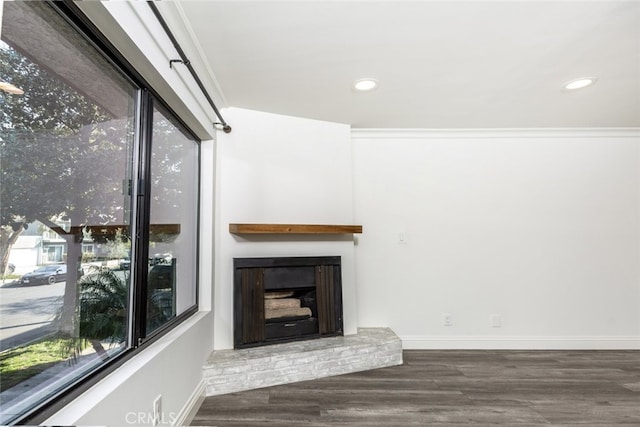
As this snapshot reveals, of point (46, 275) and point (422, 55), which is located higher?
point (422, 55)

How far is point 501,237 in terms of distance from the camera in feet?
10.9

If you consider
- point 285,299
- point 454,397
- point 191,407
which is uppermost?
point 285,299

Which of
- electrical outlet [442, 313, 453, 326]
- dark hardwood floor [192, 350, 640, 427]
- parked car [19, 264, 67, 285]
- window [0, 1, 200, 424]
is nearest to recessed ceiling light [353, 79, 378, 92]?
window [0, 1, 200, 424]

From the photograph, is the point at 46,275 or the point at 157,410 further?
the point at 157,410

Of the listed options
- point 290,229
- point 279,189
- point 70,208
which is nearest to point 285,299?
point 290,229

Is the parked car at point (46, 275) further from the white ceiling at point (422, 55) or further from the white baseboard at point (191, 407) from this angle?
the white ceiling at point (422, 55)

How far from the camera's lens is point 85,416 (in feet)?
3.34

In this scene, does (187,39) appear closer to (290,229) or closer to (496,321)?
(290,229)

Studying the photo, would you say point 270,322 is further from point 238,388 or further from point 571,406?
point 571,406

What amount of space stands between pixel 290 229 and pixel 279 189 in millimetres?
426

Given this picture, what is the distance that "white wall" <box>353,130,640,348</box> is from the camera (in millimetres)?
3242

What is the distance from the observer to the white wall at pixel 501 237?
324cm

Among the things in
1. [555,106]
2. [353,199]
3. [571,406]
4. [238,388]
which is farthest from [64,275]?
[555,106]

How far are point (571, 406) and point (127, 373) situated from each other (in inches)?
107
